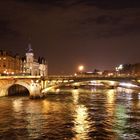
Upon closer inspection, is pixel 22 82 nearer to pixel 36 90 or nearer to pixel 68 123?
pixel 36 90

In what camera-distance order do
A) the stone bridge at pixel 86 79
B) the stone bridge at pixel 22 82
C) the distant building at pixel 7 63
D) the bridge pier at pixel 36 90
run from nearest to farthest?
1. the stone bridge at pixel 86 79
2. the bridge pier at pixel 36 90
3. the stone bridge at pixel 22 82
4. the distant building at pixel 7 63

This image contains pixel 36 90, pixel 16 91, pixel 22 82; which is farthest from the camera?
pixel 16 91

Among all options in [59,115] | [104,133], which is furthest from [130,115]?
[104,133]

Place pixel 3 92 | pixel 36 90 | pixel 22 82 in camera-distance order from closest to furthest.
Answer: pixel 36 90 < pixel 22 82 < pixel 3 92

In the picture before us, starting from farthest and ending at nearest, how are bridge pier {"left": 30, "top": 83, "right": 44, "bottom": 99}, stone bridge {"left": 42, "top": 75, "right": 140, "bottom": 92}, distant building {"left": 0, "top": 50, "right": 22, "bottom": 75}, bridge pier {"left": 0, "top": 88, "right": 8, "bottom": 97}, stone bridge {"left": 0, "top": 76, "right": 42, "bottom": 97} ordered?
distant building {"left": 0, "top": 50, "right": 22, "bottom": 75}
bridge pier {"left": 0, "top": 88, "right": 8, "bottom": 97}
stone bridge {"left": 0, "top": 76, "right": 42, "bottom": 97}
bridge pier {"left": 30, "top": 83, "right": 44, "bottom": 99}
stone bridge {"left": 42, "top": 75, "right": 140, "bottom": 92}

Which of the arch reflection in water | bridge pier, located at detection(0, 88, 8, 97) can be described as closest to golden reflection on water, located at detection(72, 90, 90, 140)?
bridge pier, located at detection(0, 88, 8, 97)

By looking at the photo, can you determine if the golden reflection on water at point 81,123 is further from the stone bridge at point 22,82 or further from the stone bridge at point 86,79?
the stone bridge at point 22,82

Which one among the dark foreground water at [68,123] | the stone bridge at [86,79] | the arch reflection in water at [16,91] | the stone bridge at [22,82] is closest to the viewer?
the dark foreground water at [68,123]

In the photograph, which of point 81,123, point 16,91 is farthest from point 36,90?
point 81,123

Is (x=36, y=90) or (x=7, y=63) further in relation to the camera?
(x=7, y=63)

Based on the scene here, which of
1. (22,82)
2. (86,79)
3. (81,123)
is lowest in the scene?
(81,123)

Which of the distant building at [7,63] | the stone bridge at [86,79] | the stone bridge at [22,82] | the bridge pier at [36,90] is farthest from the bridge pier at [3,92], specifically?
the distant building at [7,63]

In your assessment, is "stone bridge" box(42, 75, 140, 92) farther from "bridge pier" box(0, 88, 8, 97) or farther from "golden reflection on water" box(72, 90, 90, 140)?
"golden reflection on water" box(72, 90, 90, 140)

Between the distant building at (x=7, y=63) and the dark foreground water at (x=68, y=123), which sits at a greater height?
the distant building at (x=7, y=63)
